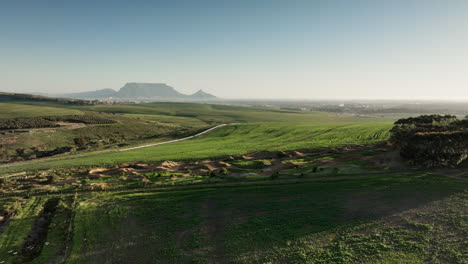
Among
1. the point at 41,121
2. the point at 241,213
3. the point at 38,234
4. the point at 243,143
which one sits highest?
the point at 41,121

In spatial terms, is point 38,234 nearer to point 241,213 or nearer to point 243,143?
point 241,213

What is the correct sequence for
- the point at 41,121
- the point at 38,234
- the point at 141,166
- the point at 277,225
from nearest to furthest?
the point at 277,225, the point at 38,234, the point at 141,166, the point at 41,121

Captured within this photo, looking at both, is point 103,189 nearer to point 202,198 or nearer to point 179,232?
A: point 202,198

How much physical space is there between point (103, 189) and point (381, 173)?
41.6 meters

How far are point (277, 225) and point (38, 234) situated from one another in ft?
79.2

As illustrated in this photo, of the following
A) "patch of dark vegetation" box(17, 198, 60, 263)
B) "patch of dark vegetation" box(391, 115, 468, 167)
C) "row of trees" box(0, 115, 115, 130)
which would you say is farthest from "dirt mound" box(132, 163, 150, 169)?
"row of trees" box(0, 115, 115, 130)

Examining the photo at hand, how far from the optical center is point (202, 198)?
96.2ft

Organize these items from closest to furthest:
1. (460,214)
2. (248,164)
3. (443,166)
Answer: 1. (460,214)
2. (443,166)
3. (248,164)

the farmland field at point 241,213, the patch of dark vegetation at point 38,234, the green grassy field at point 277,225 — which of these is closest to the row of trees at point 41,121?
the farmland field at point 241,213

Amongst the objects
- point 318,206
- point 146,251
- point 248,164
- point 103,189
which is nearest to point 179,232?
point 146,251

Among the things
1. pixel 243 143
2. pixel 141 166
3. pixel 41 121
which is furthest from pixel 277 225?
pixel 41 121

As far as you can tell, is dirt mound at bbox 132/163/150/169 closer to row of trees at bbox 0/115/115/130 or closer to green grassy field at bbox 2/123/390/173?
green grassy field at bbox 2/123/390/173

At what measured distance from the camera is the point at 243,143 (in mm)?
73875

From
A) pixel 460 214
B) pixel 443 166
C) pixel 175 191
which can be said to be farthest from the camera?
pixel 443 166
